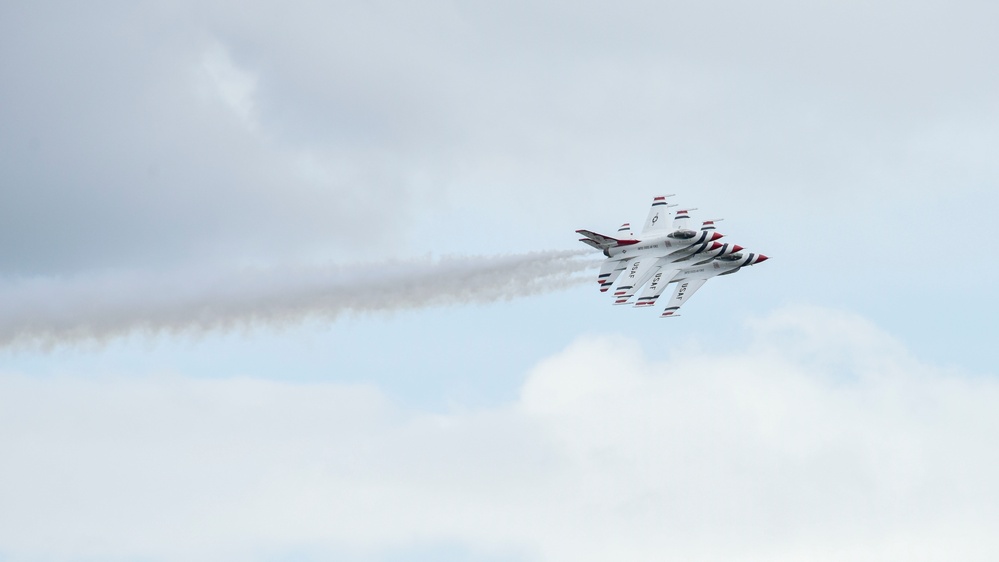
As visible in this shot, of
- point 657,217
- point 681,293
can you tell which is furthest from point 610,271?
Result: point 657,217

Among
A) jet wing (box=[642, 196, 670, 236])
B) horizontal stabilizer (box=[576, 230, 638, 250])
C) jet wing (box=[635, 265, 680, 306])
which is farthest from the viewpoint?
jet wing (box=[642, 196, 670, 236])

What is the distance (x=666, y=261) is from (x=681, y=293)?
237 cm

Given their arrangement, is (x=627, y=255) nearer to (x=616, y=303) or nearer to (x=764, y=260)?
(x=616, y=303)

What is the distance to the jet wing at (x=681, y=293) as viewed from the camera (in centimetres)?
8469

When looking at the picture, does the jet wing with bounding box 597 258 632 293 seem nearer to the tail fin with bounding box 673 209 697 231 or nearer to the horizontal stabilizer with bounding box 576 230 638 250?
Result: the horizontal stabilizer with bounding box 576 230 638 250

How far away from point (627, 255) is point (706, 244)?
5069 millimetres

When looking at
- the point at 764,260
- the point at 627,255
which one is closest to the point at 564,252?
the point at 627,255

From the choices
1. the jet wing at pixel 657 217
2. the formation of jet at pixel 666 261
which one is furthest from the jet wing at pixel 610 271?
the jet wing at pixel 657 217

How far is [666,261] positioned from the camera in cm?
8625

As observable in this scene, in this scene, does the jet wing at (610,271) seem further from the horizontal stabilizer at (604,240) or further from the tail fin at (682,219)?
the tail fin at (682,219)

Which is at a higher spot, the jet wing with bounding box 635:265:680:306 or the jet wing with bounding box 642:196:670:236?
the jet wing with bounding box 642:196:670:236

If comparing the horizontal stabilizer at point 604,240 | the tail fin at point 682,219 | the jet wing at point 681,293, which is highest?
the tail fin at point 682,219

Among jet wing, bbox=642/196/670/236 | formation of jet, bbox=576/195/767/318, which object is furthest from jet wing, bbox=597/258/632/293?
jet wing, bbox=642/196/670/236

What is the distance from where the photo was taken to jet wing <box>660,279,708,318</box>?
84688 millimetres
